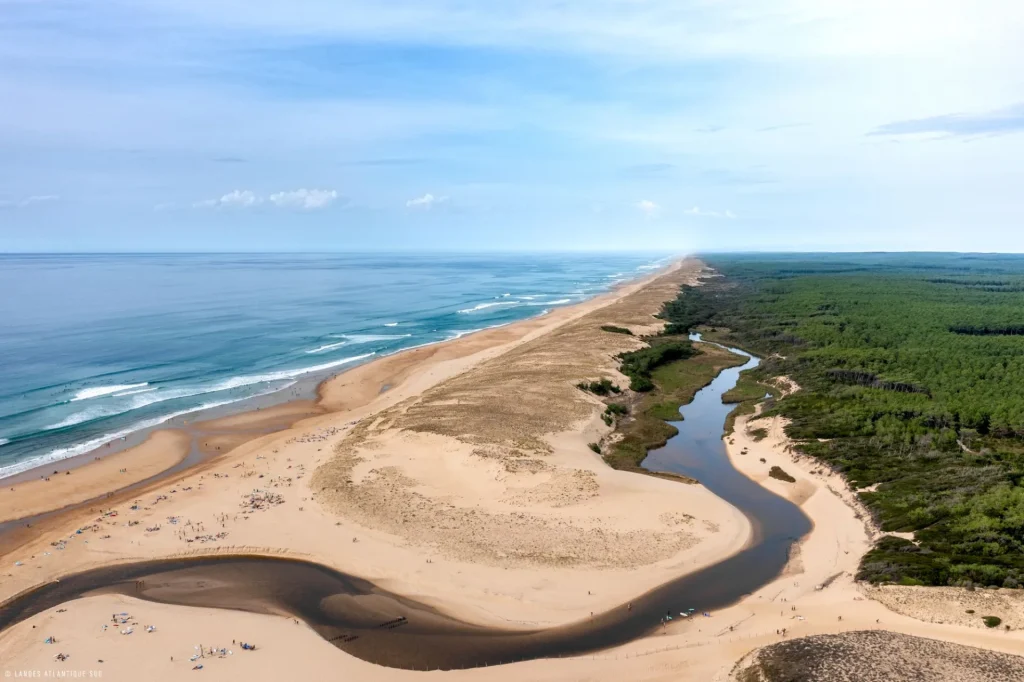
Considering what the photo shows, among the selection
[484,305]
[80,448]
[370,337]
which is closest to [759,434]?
[80,448]

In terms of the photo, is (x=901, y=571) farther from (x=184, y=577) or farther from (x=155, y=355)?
(x=155, y=355)

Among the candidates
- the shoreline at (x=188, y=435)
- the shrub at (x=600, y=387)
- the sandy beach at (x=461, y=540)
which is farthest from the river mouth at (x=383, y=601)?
the shrub at (x=600, y=387)

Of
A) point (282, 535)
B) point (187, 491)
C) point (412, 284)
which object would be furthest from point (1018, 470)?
point (412, 284)

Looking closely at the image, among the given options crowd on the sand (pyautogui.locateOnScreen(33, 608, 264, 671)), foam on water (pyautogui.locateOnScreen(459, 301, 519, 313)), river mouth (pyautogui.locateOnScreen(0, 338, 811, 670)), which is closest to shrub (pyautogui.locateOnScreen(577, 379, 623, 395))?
river mouth (pyautogui.locateOnScreen(0, 338, 811, 670))

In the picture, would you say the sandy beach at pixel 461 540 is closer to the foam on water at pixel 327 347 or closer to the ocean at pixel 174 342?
the ocean at pixel 174 342

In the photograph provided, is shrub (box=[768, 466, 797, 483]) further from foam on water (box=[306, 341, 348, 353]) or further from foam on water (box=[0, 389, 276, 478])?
foam on water (box=[306, 341, 348, 353])

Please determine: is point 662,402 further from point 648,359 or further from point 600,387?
point 648,359
